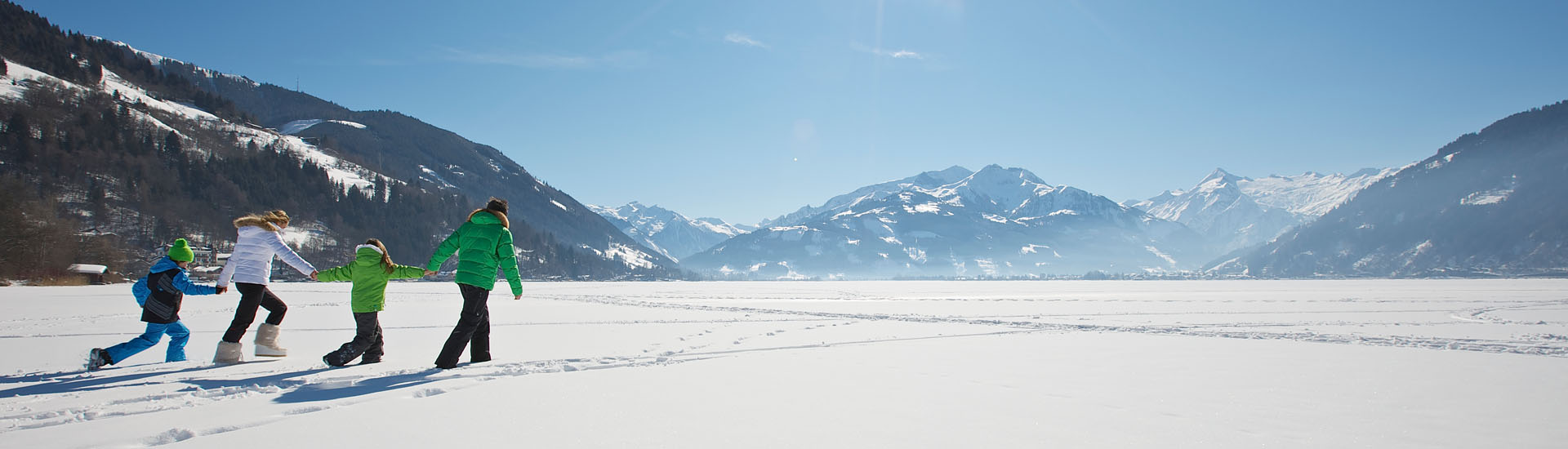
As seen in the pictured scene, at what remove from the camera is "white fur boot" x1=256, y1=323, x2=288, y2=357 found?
25.3 feet

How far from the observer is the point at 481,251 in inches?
293

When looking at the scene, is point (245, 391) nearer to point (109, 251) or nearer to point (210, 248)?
point (109, 251)

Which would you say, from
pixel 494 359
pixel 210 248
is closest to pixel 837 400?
pixel 494 359

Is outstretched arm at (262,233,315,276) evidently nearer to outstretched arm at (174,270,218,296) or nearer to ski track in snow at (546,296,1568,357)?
outstretched arm at (174,270,218,296)

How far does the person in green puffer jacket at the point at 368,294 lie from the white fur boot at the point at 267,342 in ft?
2.90

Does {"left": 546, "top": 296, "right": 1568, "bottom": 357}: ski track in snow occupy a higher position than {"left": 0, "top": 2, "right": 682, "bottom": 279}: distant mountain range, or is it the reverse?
{"left": 0, "top": 2, "right": 682, "bottom": 279}: distant mountain range

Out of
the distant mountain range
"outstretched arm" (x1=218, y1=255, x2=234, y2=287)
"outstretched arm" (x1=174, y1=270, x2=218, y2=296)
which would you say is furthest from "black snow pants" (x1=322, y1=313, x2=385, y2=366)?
the distant mountain range

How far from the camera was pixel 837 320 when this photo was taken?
18.7 metres

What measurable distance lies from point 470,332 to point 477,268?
72 cm

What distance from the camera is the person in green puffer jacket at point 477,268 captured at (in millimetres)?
7176

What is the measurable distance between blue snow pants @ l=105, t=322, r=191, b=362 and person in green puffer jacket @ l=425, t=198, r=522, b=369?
107 inches

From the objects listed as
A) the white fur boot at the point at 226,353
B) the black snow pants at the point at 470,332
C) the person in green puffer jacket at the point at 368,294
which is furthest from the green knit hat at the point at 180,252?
the black snow pants at the point at 470,332

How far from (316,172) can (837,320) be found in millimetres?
192616

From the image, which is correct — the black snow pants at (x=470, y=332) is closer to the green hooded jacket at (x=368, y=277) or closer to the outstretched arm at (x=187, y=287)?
the green hooded jacket at (x=368, y=277)
